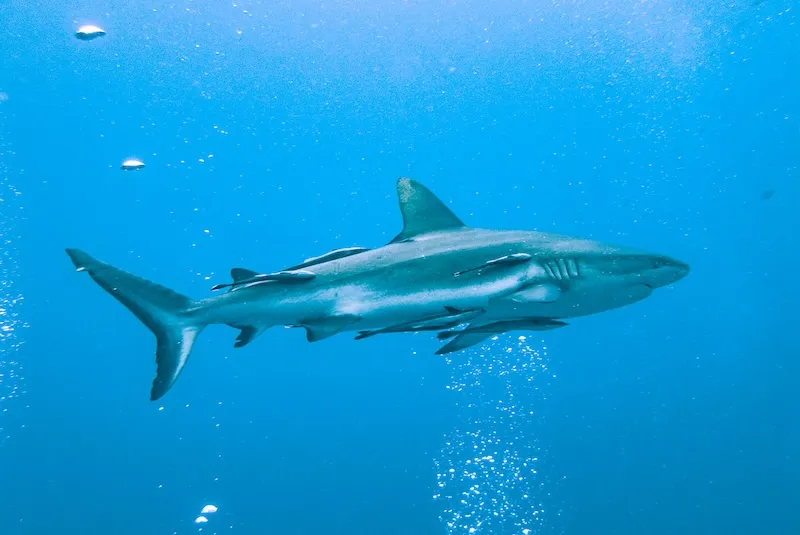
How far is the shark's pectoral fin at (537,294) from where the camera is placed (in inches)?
154

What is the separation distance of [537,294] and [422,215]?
1.33 metres

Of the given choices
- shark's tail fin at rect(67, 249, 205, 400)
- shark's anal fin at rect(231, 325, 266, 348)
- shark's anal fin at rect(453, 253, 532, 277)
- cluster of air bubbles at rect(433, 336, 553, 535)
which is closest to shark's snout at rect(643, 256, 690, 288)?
shark's anal fin at rect(453, 253, 532, 277)

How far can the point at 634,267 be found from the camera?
160 inches

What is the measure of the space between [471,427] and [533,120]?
66.3 feet

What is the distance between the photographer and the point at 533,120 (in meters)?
30.9

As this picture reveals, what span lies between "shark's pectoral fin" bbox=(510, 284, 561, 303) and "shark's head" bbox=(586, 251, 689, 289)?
384mm

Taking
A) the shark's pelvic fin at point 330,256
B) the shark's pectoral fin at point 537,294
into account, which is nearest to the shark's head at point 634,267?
the shark's pectoral fin at point 537,294

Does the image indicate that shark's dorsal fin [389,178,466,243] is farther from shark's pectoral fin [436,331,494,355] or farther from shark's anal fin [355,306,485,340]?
shark's anal fin [355,306,485,340]

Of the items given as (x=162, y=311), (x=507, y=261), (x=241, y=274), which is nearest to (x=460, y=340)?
(x=507, y=261)

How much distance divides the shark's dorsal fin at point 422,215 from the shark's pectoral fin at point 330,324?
3.54 ft

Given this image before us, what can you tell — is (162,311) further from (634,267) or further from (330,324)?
(634,267)

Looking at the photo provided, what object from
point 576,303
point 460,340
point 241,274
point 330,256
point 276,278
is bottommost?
point 460,340

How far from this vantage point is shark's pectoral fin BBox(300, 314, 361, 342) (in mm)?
3828

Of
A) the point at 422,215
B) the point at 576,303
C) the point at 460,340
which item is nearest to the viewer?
the point at 576,303
